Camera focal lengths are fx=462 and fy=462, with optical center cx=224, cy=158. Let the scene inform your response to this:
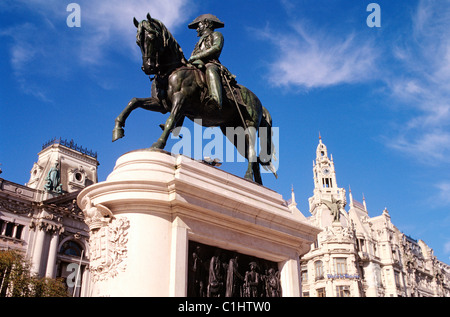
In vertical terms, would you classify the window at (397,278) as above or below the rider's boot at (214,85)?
above

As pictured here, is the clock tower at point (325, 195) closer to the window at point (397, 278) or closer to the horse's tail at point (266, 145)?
the window at point (397, 278)

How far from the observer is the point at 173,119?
905 centimetres

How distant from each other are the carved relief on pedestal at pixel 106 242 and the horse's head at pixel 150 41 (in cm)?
305

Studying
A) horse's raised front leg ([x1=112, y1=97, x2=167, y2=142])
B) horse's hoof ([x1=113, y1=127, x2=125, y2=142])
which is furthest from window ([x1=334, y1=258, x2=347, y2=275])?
horse's hoof ([x1=113, y1=127, x2=125, y2=142])

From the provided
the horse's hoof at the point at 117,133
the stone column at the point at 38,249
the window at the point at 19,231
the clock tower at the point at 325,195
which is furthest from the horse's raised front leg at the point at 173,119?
the clock tower at the point at 325,195

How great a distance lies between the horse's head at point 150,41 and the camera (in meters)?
8.98

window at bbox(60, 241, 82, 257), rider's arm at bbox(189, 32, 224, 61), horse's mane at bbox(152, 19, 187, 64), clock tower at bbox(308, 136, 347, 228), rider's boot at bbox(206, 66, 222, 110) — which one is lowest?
rider's boot at bbox(206, 66, 222, 110)

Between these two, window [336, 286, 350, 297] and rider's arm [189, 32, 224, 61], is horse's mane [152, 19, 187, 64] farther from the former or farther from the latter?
window [336, 286, 350, 297]

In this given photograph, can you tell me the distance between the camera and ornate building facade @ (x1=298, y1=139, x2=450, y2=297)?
2195 inches

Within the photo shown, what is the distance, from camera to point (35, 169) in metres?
50.1

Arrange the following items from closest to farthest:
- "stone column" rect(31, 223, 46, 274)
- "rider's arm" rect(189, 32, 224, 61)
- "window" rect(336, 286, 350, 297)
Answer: "rider's arm" rect(189, 32, 224, 61) < "stone column" rect(31, 223, 46, 274) < "window" rect(336, 286, 350, 297)

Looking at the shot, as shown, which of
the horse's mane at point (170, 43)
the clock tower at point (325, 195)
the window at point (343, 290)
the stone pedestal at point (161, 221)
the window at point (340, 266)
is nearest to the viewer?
the stone pedestal at point (161, 221)

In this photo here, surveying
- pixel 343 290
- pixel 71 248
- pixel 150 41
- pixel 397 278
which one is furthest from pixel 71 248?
pixel 397 278
